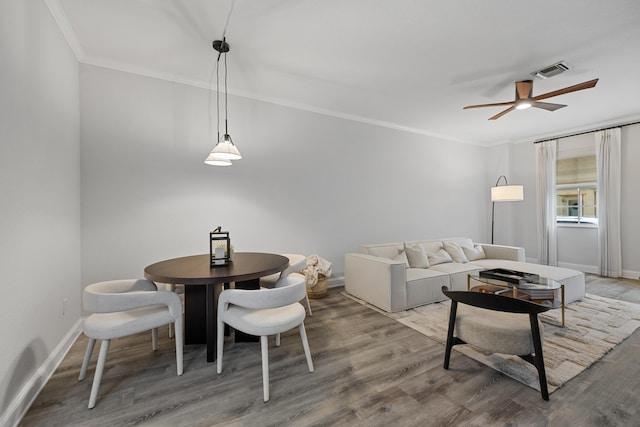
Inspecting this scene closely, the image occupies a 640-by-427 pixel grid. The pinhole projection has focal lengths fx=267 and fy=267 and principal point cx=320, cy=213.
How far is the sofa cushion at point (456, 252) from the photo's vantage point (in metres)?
4.27

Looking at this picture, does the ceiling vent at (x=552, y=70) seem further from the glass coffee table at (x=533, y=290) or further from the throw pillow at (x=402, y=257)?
the throw pillow at (x=402, y=257)

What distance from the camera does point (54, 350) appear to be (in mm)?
2068

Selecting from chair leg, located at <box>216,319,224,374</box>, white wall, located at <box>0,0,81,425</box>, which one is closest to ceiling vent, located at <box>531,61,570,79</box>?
chair leg, located at <box>216,319,224,374</box>

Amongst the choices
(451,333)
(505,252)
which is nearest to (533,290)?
(451,333)

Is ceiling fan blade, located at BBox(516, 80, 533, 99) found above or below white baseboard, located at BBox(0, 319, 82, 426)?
above

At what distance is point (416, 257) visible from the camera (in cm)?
385

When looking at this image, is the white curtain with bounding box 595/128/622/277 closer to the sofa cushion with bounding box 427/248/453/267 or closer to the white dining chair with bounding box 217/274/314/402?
the sofa cushion with bounding box 427/248/453/267

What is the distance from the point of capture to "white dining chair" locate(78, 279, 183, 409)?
1.67 meters

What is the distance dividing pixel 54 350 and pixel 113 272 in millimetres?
896

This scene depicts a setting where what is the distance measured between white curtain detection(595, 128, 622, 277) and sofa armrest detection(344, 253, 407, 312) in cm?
429

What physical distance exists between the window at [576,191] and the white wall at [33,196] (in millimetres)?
7743

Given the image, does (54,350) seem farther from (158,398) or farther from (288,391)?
(288,391)

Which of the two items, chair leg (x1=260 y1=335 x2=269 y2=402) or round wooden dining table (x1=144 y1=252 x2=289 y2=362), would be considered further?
round wooden dining table (x1=144 y1=252 x2=289 y2=362)

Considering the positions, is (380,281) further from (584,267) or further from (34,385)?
(584,267)
